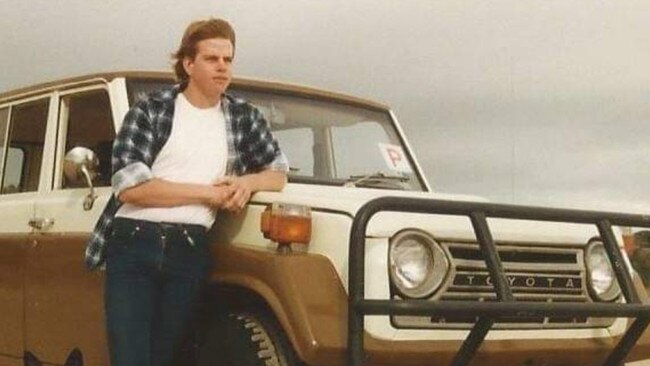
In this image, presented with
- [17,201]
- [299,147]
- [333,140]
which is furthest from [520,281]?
[17,201]

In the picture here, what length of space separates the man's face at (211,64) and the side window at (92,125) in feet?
3.30

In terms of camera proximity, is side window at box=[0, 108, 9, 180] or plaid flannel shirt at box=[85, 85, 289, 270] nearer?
plaid flannel shirt at box=[85, 85, 289, 270]

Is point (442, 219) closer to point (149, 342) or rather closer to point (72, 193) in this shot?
point (149, 342)

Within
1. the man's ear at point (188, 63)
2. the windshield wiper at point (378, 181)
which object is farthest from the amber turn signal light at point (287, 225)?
the windshield wiper at point (378, 181)

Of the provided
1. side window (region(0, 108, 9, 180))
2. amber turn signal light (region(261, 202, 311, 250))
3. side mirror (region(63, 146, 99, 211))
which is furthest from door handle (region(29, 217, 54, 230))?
amber turn signal light (region(261, 202, 311, 250))

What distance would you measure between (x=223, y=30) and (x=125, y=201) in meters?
0.80

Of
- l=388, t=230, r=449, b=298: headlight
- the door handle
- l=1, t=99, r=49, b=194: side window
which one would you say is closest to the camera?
l=388, t=230, r=449, b=298: headlight

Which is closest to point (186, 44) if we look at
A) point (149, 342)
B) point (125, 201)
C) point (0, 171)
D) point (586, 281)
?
point (125, 201)

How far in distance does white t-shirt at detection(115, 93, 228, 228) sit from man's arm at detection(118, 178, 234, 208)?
35 mm

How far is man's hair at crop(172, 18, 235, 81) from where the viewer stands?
4.73 metres

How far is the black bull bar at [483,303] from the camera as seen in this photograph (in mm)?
4180

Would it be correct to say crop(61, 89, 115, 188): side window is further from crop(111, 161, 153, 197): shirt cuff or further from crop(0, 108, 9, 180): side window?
crop(111, 161, 153, 197): shirt cuff

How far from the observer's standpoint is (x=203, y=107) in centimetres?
→ 482

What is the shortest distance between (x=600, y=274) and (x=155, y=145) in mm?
1927
